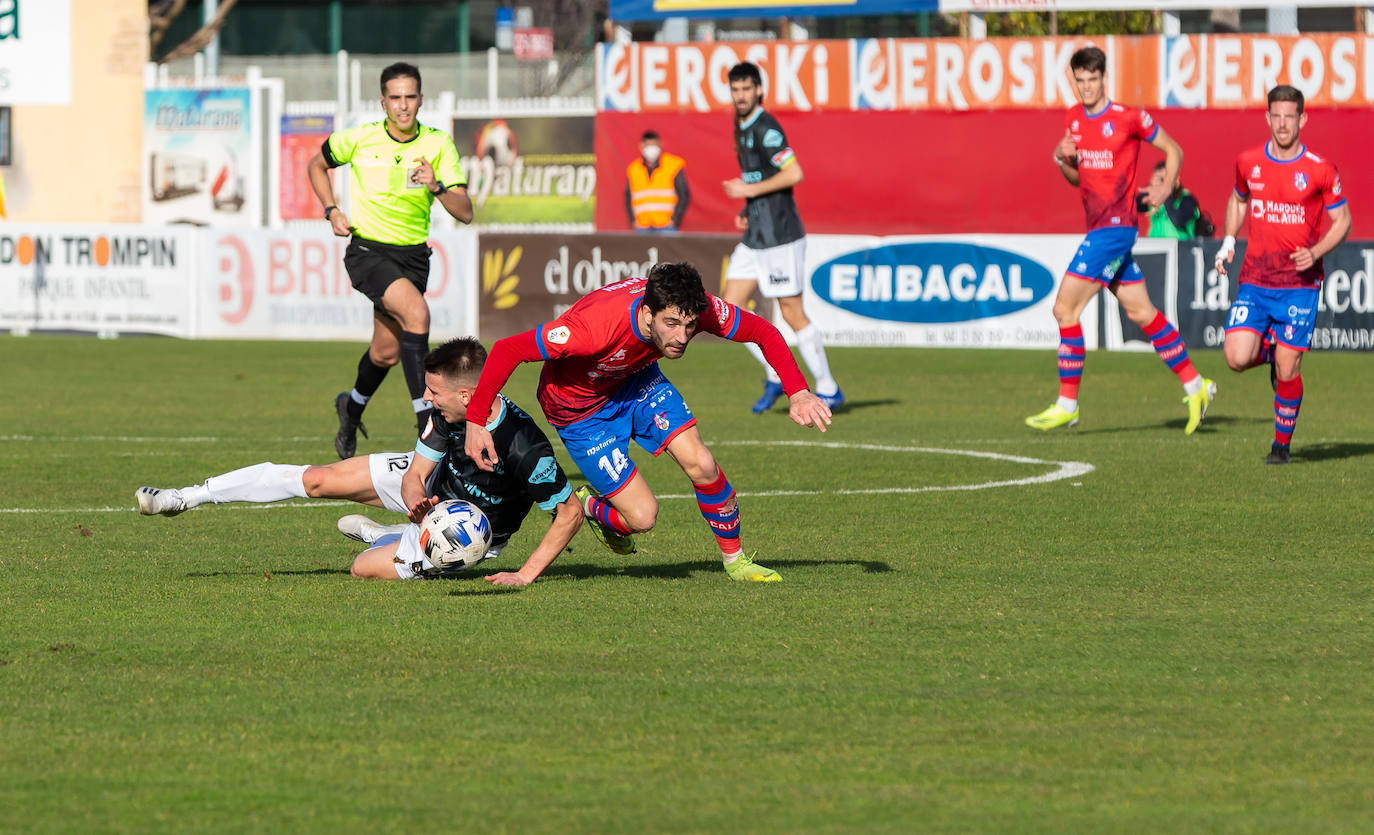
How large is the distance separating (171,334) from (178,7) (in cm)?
2639

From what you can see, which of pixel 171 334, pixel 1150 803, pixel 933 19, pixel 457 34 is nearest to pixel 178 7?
pixel 457 34

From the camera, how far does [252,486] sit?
7961 mm

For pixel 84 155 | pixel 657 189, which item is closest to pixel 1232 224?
pixel 657 189

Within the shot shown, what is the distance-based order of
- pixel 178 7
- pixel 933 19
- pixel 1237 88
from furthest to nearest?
pixel 178 7
pixel 933 19
pixel 1237 88

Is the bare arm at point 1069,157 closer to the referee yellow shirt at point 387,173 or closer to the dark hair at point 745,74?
the dark hair at point 745,74

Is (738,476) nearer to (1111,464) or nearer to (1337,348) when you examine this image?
(1111,464)

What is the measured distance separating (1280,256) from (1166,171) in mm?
1950

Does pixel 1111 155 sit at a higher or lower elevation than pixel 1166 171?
higher

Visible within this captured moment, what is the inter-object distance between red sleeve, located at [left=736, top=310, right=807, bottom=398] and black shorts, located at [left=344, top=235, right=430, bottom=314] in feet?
15.6

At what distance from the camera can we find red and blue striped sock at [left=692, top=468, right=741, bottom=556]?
311 inches

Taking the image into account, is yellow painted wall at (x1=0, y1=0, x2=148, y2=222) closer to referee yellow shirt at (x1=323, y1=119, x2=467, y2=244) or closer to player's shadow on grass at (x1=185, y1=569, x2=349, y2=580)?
referee yellow shirt at (x1=323, y1=119, x2=467, y2=244)

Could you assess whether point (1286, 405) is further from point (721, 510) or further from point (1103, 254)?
point (721, 510)

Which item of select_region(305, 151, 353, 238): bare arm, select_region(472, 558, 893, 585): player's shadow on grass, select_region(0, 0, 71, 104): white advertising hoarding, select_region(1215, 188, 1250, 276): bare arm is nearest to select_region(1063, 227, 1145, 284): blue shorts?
select_region(1215, 188, 1250, 276): bare arm

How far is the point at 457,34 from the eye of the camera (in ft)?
173
